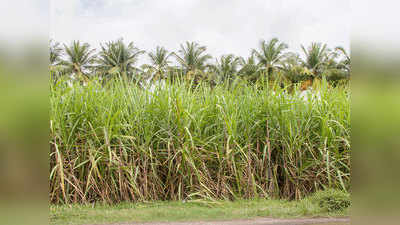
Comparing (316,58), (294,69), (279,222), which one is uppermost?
(316,58)

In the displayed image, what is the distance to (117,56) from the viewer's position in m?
19.8

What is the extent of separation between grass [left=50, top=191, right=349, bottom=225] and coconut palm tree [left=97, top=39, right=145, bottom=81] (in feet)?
54.7

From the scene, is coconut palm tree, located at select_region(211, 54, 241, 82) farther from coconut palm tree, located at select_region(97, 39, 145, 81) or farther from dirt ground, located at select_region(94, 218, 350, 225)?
coconut palm tree, located at select_region(97, 39, 145, 81)

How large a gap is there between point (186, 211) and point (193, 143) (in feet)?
2.69

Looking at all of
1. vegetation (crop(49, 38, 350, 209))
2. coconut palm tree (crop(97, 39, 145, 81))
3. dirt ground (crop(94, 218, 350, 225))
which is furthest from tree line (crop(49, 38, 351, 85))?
dirt ground (crop(94, 218, 350, 225))

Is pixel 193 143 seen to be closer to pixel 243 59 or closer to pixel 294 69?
pixel 243 59

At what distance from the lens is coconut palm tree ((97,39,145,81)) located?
19.2 m

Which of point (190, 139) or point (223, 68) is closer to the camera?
point (190, 139)

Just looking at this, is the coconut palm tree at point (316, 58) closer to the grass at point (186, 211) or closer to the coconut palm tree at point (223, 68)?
the coconut palm tree at point (223, 68)

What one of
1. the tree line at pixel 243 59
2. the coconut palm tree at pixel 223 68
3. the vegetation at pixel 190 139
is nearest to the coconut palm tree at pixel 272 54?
the tree line at pixel 243 59

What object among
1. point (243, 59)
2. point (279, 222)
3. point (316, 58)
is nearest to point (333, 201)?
point (279, 222)

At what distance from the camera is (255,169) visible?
3811 millimetres

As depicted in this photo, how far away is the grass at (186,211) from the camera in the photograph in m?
2.79
